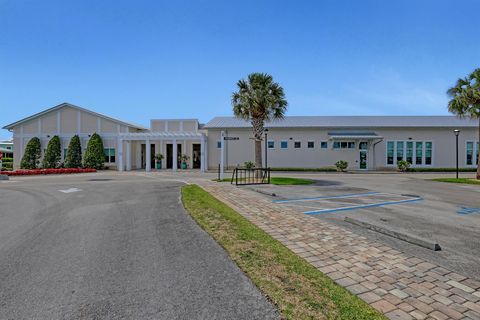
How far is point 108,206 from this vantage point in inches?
360

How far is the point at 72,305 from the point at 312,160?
32207 millimetres

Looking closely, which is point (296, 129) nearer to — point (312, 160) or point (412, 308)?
point (312, 160)

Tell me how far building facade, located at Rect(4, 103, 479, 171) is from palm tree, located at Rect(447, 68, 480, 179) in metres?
9.86

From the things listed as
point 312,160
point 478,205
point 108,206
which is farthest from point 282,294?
point 312,160

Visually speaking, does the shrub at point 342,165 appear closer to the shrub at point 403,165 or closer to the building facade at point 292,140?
the building facade at point 292,140

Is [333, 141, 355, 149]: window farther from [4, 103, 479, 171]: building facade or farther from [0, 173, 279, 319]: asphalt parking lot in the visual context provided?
[0, 173, 279, 319]: asphalt parking lot

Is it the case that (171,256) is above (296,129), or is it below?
below

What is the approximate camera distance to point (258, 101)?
726 inches

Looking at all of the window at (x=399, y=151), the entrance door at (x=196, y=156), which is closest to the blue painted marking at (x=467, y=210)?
the window at (x=399, y=151)

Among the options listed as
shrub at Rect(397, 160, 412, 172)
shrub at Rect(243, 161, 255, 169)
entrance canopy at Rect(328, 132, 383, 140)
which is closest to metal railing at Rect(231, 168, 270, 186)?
shrub at Rect(243, 161, 255, 169)

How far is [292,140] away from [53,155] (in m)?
29.0

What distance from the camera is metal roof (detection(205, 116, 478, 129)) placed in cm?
3330

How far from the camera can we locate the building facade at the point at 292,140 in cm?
3272

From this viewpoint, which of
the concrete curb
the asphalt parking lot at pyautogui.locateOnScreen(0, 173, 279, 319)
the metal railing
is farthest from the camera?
the metal railing
